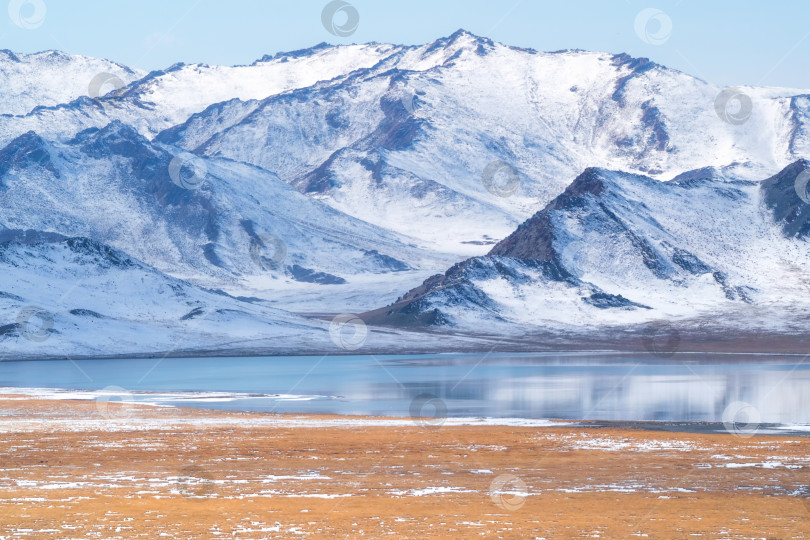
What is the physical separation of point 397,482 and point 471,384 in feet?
210

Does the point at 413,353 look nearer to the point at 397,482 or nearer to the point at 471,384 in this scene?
the point at 471,384

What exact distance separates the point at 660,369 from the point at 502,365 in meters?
21.4

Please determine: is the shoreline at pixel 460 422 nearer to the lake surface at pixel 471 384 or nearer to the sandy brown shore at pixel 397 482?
the lake surface at pixel 471 384

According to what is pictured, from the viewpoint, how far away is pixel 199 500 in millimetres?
34406

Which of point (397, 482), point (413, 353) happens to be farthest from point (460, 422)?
point (413, 353)

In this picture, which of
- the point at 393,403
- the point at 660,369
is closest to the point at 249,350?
the point at 660,369

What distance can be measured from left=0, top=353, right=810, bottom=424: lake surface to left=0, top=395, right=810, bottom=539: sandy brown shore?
16319 millimetres

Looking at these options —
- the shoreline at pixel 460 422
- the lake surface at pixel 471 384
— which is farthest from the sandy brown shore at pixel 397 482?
the lake surface at pixel 471 384

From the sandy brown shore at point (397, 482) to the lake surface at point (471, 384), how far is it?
16.3 m

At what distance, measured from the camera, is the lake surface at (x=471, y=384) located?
73750mm

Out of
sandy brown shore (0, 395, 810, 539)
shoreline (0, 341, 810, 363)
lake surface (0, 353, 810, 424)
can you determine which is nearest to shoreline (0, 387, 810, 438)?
lake surface (0, 353, 810, 424)

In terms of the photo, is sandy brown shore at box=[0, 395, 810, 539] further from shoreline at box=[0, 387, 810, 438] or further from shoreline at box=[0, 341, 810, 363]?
shoreline at box=[0, 341, 810, 363]

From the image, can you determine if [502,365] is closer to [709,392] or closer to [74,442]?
A: [709,392]

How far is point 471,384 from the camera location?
102500mm
